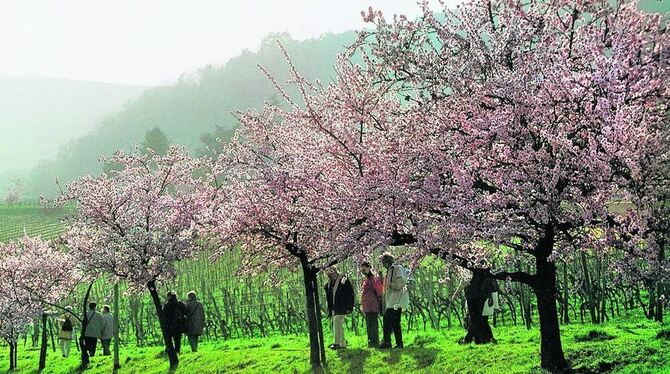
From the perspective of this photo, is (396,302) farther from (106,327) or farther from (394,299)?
(106,327)

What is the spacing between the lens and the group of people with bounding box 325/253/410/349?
1438 cm

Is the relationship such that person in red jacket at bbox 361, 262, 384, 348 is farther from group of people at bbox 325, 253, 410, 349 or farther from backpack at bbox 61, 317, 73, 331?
backpack at bbox 61, 317, 73, 331

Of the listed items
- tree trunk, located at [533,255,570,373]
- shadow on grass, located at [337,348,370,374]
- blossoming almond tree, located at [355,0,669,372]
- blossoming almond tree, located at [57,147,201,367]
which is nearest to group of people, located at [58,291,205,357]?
blossoming almond tree, located at [57,147,201,367]

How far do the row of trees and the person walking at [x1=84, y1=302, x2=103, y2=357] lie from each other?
1316 cm

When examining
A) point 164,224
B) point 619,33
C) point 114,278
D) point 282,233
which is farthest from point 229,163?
point 619,33

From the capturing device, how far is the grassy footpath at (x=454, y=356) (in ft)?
34.1

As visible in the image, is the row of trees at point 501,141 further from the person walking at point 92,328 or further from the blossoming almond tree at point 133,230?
the person walking at point 92,328

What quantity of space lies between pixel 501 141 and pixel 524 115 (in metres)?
0.46

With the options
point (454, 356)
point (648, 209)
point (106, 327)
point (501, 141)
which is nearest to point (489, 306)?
point (454, 356)

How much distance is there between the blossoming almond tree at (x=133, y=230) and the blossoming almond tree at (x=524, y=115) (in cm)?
881

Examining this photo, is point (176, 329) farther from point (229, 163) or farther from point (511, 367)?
point (511, 367)

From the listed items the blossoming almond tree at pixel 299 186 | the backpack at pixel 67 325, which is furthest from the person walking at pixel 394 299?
the backpack at pixel 67 325

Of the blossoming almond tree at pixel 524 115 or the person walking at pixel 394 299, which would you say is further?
the person walking at pixel 394 299

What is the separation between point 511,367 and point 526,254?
1878mm
